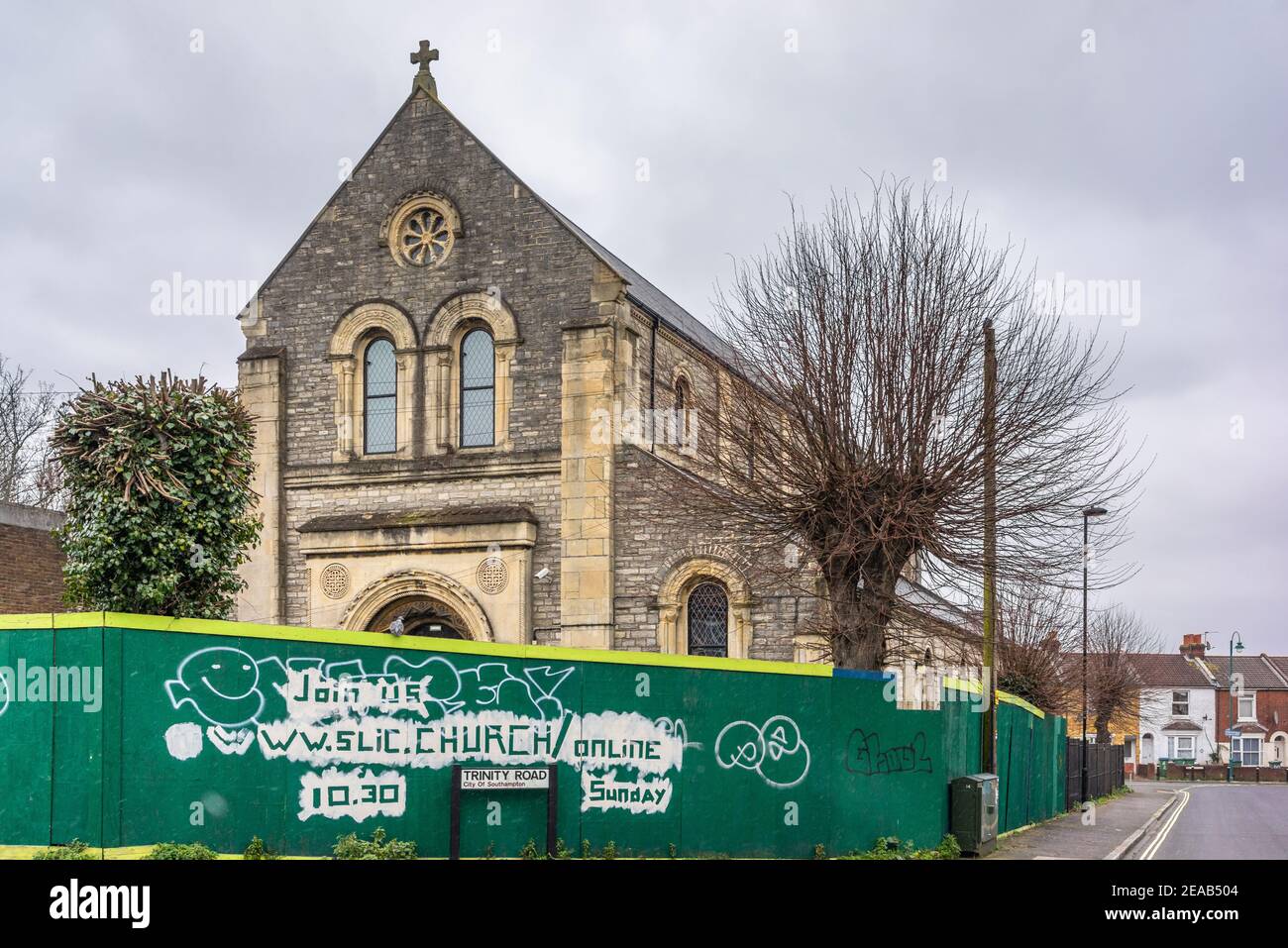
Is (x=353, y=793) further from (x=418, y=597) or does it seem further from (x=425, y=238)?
(x=425, y=238)

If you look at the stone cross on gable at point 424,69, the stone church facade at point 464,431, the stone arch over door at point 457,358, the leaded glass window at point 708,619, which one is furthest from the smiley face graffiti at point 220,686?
the stone cross on gable at point 424,69

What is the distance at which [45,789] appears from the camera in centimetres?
1183

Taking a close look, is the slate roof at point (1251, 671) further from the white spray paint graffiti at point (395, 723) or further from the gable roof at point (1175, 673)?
the white spray paint graffiti at point (395, 723)

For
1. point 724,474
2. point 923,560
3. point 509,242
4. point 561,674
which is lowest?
point 561,674

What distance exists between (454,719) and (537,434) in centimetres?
1137

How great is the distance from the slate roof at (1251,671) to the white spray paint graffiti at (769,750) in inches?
3047

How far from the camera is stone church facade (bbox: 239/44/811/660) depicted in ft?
79.8

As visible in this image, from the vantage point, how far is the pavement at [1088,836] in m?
20.6

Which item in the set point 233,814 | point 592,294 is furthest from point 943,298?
point 233,814

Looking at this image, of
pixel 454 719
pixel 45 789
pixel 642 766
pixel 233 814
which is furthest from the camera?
pixel 642 766

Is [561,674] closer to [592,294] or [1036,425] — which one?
[1036,425]

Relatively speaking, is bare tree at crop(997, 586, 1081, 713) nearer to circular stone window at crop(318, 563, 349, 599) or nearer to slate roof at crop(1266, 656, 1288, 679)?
circular stone window at crop(318, 563, 349, 599)

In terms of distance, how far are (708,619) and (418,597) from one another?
214 inches

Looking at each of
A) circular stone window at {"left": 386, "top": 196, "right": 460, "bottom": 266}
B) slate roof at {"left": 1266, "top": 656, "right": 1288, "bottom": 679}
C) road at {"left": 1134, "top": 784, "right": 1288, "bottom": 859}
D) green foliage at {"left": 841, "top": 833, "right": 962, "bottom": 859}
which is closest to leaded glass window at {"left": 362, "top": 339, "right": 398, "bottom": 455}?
circular stone window at {"left": 386, "top": 196, "right": 460, "bottom": 266}
